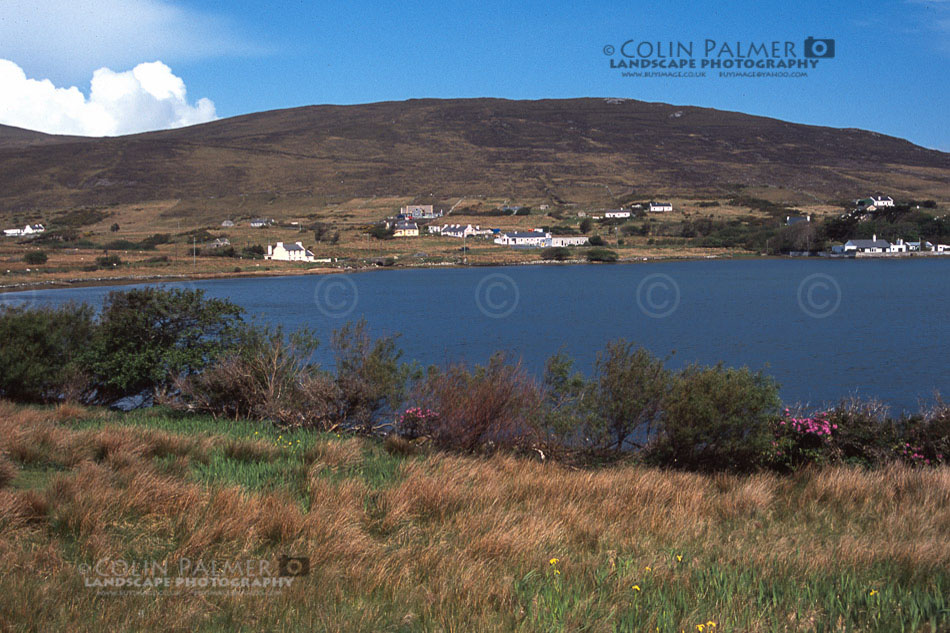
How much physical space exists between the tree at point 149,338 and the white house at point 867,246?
3878 inches

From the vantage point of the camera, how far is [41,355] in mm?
16312

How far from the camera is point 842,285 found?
61.5 m

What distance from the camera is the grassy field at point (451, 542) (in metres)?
4.06

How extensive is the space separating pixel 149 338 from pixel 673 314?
30.8m

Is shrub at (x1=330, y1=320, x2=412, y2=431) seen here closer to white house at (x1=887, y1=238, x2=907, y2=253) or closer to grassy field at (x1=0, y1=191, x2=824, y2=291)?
grassy field at (x1=0, y1=191, x2=824, y2=291)

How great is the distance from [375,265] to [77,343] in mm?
64032

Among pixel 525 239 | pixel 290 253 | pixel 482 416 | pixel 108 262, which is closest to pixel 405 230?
pixel 525 239

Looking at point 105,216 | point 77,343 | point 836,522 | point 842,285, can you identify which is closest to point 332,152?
point 105,216

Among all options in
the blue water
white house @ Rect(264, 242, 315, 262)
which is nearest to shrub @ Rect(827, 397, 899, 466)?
the blue water

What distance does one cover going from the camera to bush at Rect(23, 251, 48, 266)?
232 feet

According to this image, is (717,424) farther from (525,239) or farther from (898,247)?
(898,247)

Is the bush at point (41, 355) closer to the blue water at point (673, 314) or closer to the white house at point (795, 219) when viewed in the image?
the blue water at point (673, 314)

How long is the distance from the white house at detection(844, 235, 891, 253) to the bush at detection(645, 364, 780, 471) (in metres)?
99.0

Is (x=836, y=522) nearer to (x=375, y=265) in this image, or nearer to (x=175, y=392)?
(x=175, y=392)
